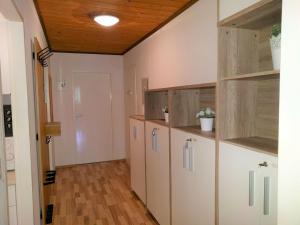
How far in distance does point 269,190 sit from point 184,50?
6.70ft

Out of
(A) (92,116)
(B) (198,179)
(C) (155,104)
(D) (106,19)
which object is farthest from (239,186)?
(A) (92,116)

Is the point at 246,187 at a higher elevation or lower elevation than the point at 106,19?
lower

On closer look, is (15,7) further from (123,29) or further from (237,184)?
(123,29)

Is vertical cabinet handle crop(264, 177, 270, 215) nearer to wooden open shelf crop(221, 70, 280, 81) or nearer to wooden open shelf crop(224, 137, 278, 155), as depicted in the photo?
wooden open shelf crop(224, 137, 278, 155)

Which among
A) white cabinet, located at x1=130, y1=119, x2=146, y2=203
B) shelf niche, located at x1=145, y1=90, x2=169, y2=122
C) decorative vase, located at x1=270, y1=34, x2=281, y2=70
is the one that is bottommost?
white cabinet, located at x1=130, y1=119, x2=146, y2=203

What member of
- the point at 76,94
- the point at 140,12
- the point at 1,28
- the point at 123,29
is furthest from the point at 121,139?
the point at 1,28

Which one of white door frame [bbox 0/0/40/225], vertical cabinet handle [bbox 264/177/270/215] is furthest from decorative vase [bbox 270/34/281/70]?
white door frame [bbox 0/0/40/225]

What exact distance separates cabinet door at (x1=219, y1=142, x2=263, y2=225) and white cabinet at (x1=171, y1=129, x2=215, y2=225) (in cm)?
14

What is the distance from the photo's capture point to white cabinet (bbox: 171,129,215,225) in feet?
5.49

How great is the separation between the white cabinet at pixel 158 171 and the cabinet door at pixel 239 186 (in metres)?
0.89

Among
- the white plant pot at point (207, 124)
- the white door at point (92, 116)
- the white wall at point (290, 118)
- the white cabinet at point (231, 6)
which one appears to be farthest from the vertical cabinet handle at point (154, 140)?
the white door at point (92, 116)

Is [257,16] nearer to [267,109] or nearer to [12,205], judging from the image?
[267,109]

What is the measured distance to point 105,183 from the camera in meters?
4.02

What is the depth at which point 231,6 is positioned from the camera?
52.5 inches
